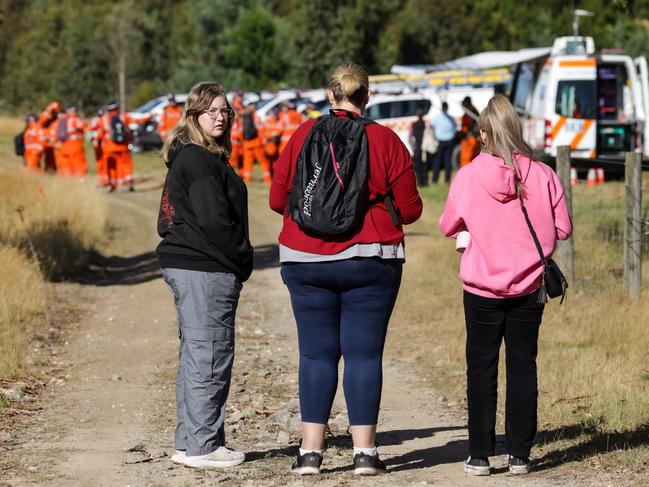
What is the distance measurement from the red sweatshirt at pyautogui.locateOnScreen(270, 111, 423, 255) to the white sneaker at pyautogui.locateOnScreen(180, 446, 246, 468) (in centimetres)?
108

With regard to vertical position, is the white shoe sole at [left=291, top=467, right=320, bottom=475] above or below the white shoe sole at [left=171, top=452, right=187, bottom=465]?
above

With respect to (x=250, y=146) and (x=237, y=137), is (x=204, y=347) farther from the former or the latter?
(x=237, y=137)

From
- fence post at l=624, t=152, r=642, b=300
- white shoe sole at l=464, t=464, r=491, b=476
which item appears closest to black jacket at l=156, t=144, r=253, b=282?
white shoe sole at l=464, t=464, r=491, b=476

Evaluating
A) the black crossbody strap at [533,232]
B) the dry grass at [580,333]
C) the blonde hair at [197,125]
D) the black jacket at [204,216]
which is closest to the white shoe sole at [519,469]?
the black crossbody strap at [533,232]

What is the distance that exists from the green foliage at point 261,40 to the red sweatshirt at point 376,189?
147 feet

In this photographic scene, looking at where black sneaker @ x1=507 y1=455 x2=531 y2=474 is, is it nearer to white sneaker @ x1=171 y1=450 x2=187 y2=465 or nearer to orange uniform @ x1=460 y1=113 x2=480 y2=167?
white sneaker @ x1=171 y1=450 x2=187 y2=465

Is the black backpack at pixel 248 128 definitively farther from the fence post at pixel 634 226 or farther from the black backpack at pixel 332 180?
the black backpack at pixel 332 180

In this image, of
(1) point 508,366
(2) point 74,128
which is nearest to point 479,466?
(1) point 508,366

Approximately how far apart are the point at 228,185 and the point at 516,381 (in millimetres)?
1565

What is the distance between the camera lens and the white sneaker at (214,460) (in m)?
6.06

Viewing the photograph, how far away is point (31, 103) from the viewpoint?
60750 millimetres

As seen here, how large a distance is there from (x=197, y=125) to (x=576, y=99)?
18847 mm

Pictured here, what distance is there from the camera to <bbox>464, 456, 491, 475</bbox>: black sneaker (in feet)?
19.5

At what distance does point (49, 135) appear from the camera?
27.6 m
